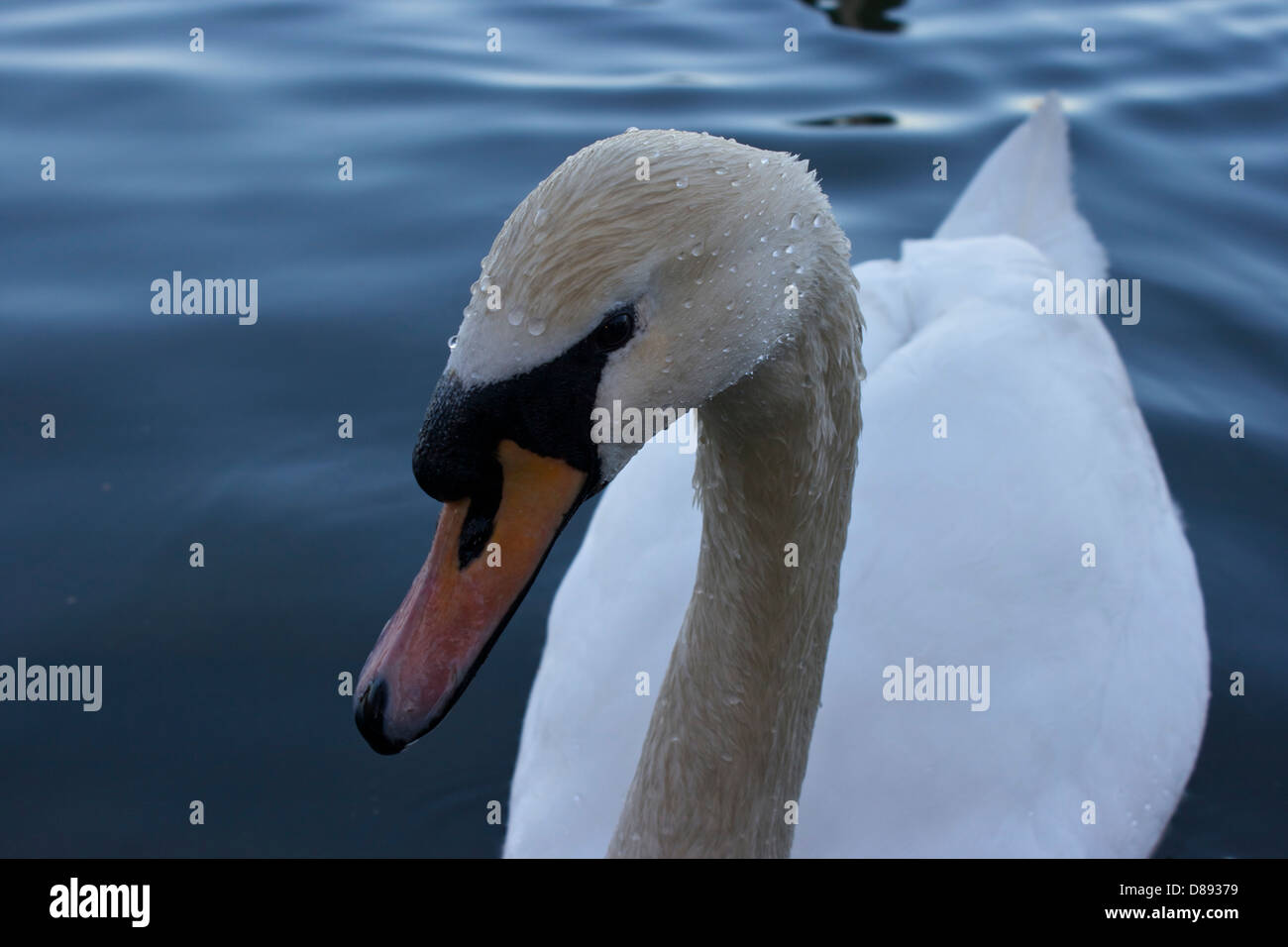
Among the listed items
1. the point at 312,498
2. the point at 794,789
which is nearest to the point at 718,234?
the point at 794,789

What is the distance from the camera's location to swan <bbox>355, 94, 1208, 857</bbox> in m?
2.28

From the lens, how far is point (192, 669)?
472 centimetres

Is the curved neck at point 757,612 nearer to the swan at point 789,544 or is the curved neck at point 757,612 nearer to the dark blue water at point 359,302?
the swan at point 789,544

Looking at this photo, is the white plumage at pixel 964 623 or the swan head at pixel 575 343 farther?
the white plumage at pixel 964 623

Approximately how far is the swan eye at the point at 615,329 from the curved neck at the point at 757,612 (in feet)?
1.23

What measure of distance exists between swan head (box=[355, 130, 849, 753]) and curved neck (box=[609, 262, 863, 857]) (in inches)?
8.7

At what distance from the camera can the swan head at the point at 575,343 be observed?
220cm

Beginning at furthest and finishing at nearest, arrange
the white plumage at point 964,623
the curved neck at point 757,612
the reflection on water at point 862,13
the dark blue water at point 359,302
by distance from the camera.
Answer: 1. the reflection on water at point 862,13
2. the dark blue water at point 359,302
3. the white plumage at point 964,623
4. the curved neck at point 757,612

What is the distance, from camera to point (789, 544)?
9.58 feet

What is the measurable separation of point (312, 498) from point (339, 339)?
110 cm

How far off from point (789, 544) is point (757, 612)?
0.19m

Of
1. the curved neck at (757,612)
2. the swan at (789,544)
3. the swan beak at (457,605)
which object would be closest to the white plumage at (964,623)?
the swan at (789,544)
